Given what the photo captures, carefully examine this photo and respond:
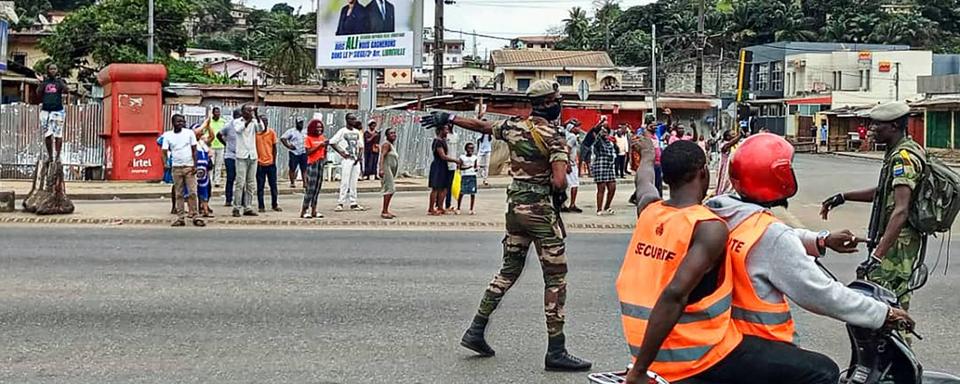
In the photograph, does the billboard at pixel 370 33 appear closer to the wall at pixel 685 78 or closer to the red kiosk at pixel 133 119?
the red kiosk at pixel 133 119

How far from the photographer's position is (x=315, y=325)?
8.20 metres

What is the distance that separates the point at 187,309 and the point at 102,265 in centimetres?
285

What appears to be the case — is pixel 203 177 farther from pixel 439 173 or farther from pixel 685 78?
pixel 685 78

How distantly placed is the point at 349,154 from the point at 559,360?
11.0 meters

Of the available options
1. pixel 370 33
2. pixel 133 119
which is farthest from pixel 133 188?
pixel 370 33

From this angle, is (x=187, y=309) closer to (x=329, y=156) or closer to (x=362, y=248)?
(x=362, y=248)

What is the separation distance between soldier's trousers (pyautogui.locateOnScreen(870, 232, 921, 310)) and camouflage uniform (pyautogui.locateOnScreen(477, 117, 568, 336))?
6.13ft

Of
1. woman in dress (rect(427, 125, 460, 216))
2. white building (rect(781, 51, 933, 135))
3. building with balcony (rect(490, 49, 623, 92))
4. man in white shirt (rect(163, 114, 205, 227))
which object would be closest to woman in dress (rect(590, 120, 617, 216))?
woman in dress (rect(427, 125, 460, 216))

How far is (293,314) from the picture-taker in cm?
862

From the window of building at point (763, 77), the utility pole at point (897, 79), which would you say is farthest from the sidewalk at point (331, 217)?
the window of building at point (763, 77)

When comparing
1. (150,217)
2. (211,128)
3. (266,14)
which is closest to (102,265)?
(150,217)

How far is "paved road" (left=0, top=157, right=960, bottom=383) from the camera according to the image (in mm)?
6934

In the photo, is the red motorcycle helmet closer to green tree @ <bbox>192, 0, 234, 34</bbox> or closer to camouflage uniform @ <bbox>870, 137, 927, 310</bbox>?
camouflage uniform @ <bbox>870, 137, 927, 310</bbox>

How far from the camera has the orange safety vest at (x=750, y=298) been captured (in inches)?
148
